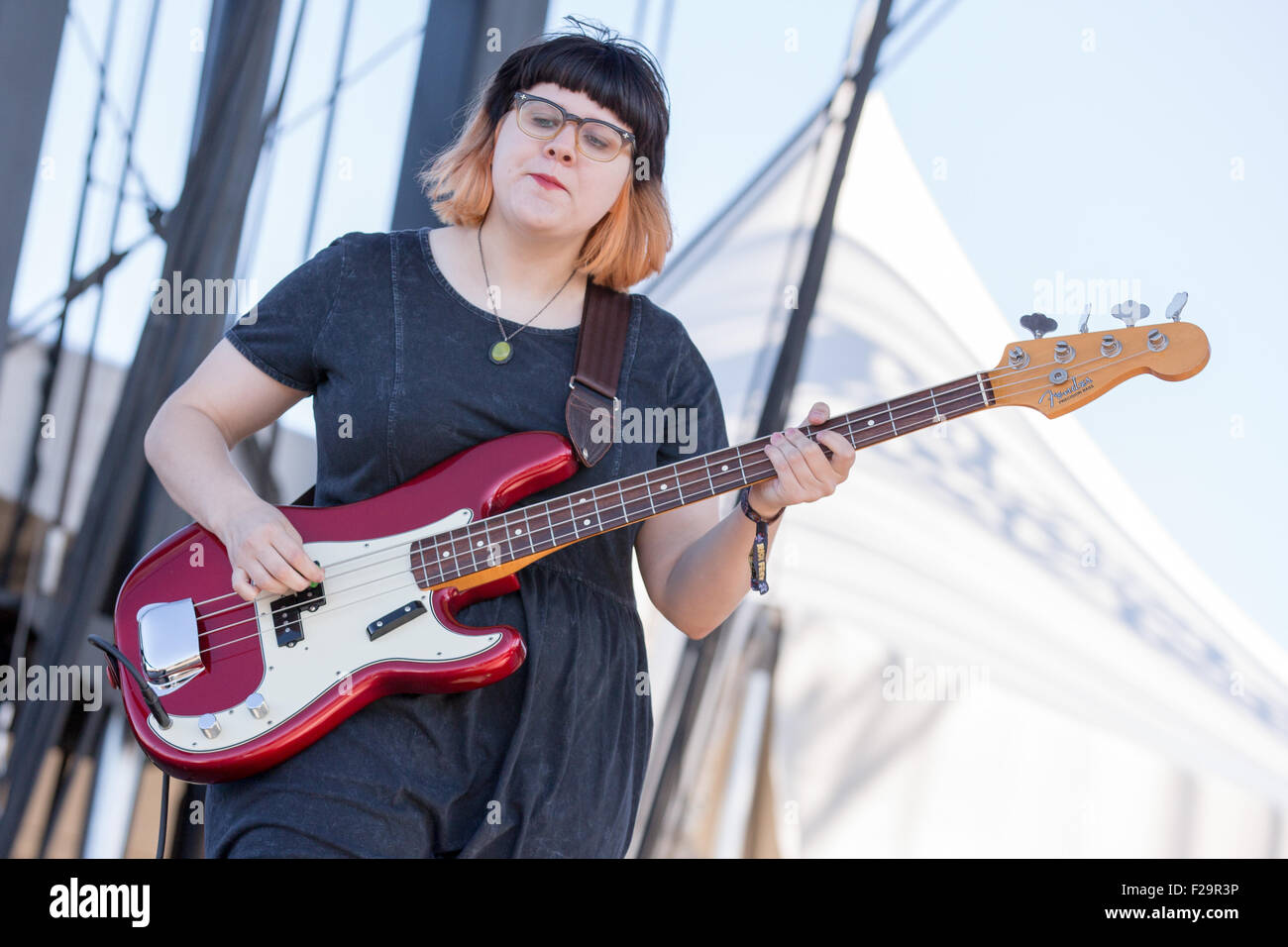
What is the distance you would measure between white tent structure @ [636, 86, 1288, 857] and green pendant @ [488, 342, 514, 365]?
136cm

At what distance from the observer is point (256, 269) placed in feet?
7.18

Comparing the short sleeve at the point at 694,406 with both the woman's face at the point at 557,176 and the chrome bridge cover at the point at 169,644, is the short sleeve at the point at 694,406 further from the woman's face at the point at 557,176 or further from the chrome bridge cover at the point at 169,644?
the chrome bridge cover at the point at 169,644

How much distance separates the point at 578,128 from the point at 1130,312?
0.66 metres

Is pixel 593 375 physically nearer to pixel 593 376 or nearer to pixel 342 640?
pixel 593 376

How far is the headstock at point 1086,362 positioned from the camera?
1.27 m

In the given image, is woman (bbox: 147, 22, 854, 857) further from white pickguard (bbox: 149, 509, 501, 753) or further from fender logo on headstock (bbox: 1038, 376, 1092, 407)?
fender logo on headstock (bbox: 1038, 376, 1092, 407)

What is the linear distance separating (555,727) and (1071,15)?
2.21 metres

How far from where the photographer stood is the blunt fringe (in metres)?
1.28

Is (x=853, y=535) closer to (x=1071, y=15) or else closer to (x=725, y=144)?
(x=725, y=144)

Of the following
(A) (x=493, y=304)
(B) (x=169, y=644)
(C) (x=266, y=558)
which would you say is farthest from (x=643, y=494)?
(B) (x=169, y=644)

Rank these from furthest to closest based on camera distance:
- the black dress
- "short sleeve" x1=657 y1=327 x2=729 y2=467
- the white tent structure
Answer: the white tent structure → "short sleeve" x1=657 y1=327 x2=729 y2=467 → the black dress

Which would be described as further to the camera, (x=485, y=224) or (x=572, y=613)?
(x=485, y=224)

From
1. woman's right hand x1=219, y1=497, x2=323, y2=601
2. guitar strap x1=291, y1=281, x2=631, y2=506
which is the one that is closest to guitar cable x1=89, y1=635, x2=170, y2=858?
woman's right hand x1=219, y1=497, x2=323, y2=601
